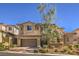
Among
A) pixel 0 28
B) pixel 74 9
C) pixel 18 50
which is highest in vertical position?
pixel 74 9

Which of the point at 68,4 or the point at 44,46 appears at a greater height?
the point at 68,4

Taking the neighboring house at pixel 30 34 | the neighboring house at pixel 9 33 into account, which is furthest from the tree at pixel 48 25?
the neighboring house at pixel 9 33

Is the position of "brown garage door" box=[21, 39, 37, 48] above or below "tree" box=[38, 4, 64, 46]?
below

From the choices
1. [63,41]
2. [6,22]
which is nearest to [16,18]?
[6,22]

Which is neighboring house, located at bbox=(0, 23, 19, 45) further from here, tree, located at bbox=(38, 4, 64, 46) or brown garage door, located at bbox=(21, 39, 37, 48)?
tree, located at bbox=(38, 4, 64, 46)

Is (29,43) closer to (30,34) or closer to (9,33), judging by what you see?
(30,34)

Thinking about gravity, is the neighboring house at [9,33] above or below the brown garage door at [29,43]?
above

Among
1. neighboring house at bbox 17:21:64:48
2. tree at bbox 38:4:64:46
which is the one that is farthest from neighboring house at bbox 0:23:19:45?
tree at bbox 38:4:64:46

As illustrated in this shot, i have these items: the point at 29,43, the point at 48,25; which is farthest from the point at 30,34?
the point at 48,25

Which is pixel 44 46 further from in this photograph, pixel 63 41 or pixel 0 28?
pixel 0 28

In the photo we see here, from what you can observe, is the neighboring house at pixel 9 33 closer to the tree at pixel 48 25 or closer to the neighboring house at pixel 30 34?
the neighboring house at pixel 30 34

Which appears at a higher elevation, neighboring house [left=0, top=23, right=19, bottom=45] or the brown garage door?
neighboring house [left=0, top=23, right=19, bottom=45]

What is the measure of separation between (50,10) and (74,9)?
0.91 feet

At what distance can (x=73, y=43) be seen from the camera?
134 inches
